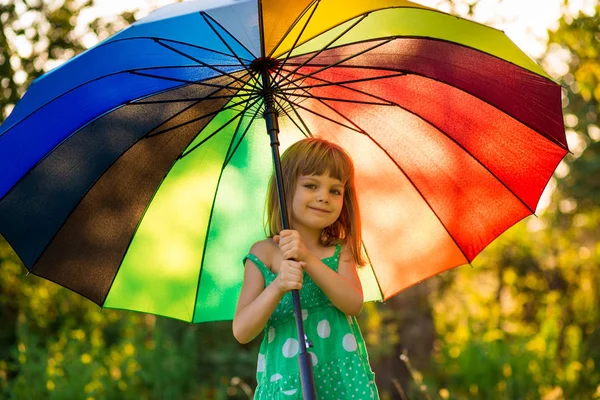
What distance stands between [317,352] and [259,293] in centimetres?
28

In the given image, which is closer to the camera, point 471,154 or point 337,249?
point 337,249

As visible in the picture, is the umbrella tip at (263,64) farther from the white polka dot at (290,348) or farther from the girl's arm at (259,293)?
the white polka dot at (290,348)

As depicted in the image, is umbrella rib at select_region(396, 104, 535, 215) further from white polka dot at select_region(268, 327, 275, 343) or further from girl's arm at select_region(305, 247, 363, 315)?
white polka dot at select_region(268, 327, 275, 343)

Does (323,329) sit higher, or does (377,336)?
(377,336)

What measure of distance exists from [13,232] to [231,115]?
896mm

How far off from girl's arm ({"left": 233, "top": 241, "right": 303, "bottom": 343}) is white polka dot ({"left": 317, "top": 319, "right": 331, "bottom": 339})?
19 centimetres

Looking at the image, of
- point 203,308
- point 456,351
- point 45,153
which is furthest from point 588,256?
point 45,153

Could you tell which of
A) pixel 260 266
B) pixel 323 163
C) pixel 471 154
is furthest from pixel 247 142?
pixel 471 154

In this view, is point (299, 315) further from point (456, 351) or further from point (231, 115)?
point (456, 351)

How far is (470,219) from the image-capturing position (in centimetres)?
295

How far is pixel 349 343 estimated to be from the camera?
8.26 ft

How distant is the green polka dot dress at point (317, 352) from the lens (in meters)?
2.45

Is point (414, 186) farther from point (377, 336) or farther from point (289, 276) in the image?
point (377, 336)

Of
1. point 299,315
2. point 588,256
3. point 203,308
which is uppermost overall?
point 588,256
